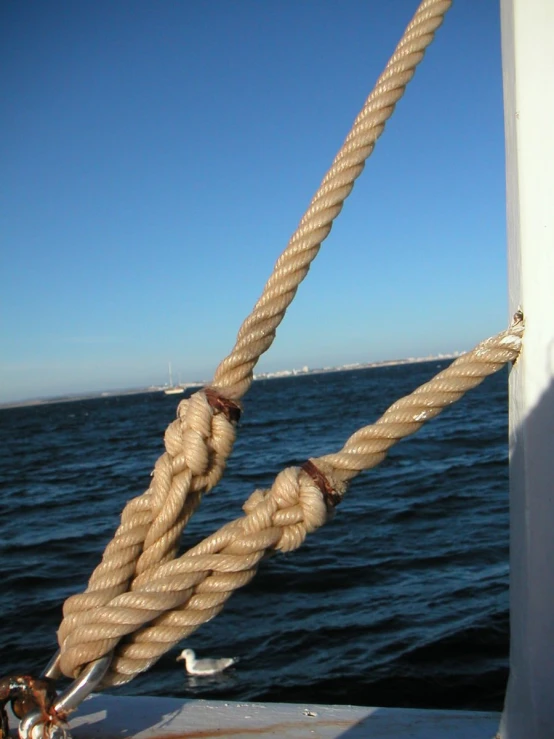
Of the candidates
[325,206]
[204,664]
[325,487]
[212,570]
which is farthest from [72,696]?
[204,664]

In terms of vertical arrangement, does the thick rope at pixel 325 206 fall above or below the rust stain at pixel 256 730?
above

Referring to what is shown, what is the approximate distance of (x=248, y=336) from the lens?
4.40 feet

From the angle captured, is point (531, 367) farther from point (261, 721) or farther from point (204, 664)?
point (204, 664)

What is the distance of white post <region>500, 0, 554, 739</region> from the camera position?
130 centimetres

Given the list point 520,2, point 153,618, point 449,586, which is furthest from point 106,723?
point 449,586

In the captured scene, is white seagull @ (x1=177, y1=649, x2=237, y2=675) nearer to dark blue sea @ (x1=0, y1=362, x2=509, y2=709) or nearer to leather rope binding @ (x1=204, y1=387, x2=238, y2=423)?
dark blue sea @ (x1=0, y1=362, x2=509, y2=709)

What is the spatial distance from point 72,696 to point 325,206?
1.12 meters

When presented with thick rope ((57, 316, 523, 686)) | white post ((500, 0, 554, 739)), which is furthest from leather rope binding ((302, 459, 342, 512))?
white post ((500, 0, 554, 739))

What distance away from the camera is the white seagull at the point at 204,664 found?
4880 millimetres

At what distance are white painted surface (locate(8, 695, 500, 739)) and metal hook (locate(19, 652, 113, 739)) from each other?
0.67 metres

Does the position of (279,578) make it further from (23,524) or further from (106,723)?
(23,524)

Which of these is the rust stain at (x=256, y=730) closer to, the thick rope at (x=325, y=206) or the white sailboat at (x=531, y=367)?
the white sailboat at (x=531, y=367)

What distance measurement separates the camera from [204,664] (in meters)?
4.94

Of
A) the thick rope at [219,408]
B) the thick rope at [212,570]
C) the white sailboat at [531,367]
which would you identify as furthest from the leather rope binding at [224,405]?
the white sailboat at [531,367]
